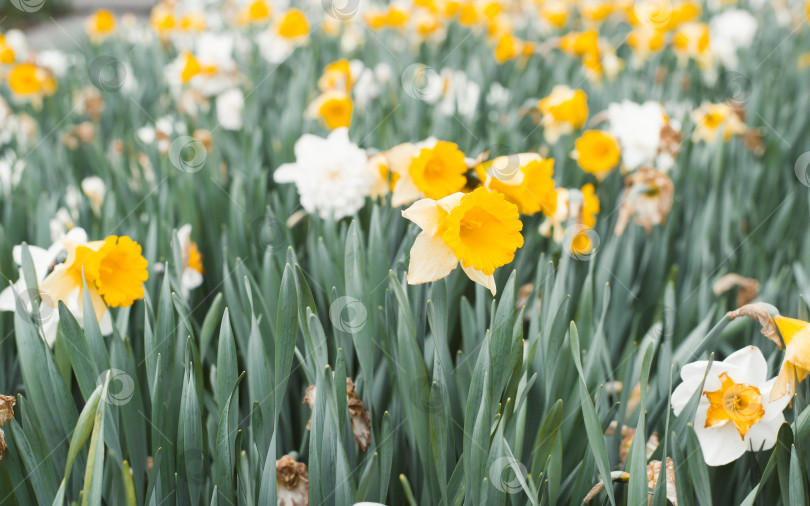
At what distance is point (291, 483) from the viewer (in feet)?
2.84

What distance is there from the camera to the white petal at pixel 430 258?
2.64 ft

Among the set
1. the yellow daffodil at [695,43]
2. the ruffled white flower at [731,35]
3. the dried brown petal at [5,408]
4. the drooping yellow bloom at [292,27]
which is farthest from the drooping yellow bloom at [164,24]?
the dried brown petal at [5,408]

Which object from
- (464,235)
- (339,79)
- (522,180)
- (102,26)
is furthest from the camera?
(102,26)

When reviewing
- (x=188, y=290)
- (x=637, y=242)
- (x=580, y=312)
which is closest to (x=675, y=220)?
(x=637, y=242)

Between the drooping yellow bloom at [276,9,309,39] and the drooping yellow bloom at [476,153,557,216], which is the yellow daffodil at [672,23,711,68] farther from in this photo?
the drooping yellow bloom at [476,153,557,216]

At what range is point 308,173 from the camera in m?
1.28

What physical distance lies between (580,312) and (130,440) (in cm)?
68

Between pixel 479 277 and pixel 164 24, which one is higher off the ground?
pixel 164 24

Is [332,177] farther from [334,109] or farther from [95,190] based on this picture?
[95,190]

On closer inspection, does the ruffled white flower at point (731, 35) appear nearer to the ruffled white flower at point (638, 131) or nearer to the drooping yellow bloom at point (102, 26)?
the ruffled white flower at point (638, 131)

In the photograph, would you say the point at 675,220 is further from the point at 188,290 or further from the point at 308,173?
the point at 188,290

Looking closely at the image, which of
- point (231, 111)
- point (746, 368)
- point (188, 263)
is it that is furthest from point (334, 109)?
point (746, 368)

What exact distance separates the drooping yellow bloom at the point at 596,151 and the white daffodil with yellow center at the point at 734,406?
0.73 metres

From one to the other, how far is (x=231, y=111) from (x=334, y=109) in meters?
0.49
